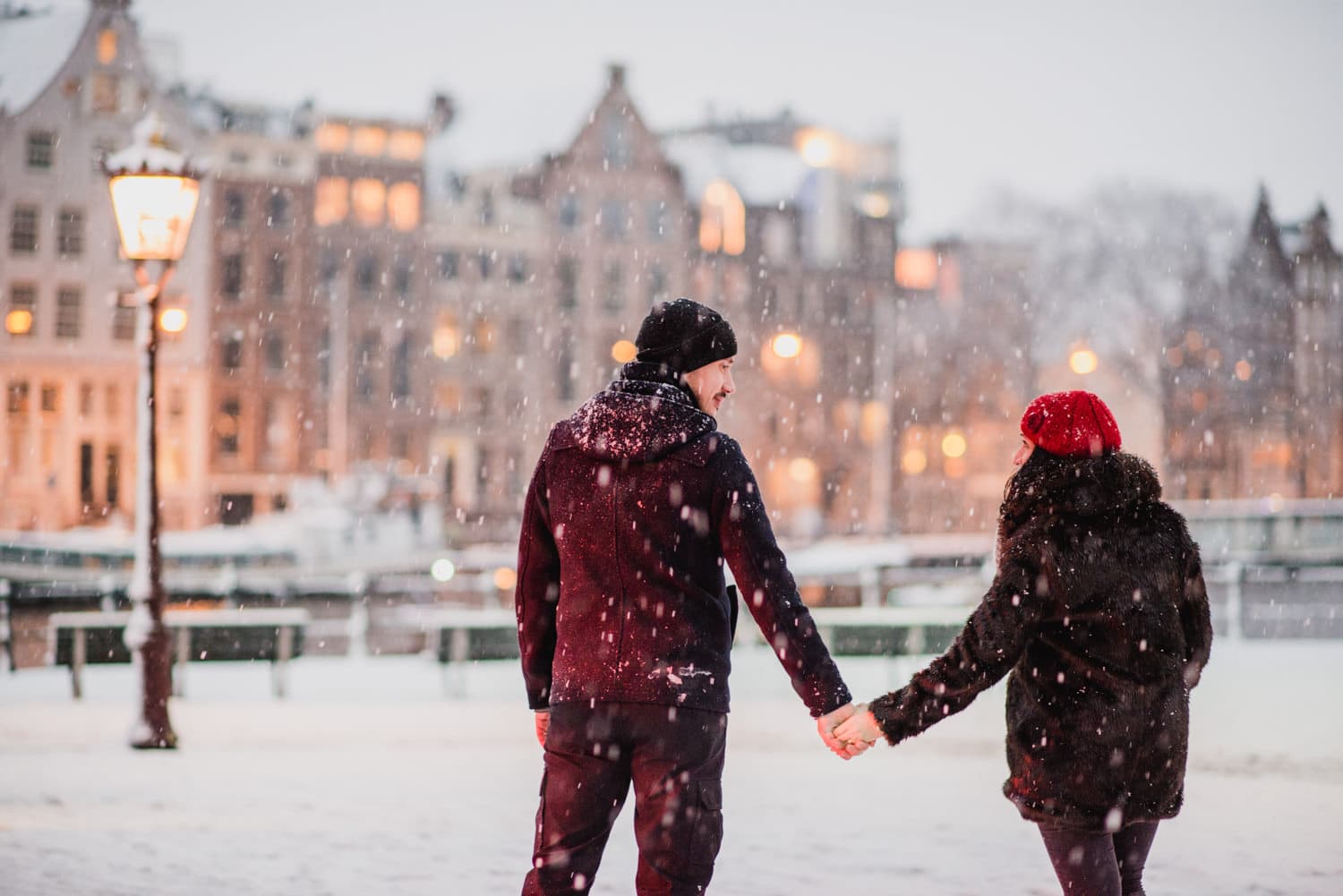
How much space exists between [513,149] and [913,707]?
60050 millimetres

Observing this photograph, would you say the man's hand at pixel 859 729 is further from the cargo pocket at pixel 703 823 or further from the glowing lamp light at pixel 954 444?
the glowing lamp light at pixel 954 444

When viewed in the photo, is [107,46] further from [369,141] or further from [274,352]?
[274,352]

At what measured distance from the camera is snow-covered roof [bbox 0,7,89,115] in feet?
177

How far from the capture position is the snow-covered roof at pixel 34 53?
54.1m

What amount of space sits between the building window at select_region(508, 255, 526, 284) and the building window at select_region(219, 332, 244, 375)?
31.0ft

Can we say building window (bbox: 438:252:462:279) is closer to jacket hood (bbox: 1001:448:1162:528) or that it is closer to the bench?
the bench

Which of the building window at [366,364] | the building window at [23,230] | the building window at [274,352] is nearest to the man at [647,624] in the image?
the building window at [23,230]

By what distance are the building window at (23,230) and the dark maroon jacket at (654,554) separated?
5332 centimetres

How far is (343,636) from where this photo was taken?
24578 mm

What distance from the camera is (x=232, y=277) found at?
58000 millimetres

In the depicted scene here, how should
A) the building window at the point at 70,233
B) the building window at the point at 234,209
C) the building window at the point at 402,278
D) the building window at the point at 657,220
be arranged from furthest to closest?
the building window at the point at 657,220
the building window at the point at 402,278
the building window at the point at 234,209
the building window at the point at 70,233

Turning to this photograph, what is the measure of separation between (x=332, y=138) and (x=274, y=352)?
8083 millimetres

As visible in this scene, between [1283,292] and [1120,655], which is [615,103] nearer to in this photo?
[1283,292]

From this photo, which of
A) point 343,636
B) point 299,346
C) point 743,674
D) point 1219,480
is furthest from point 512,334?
point 743,674
